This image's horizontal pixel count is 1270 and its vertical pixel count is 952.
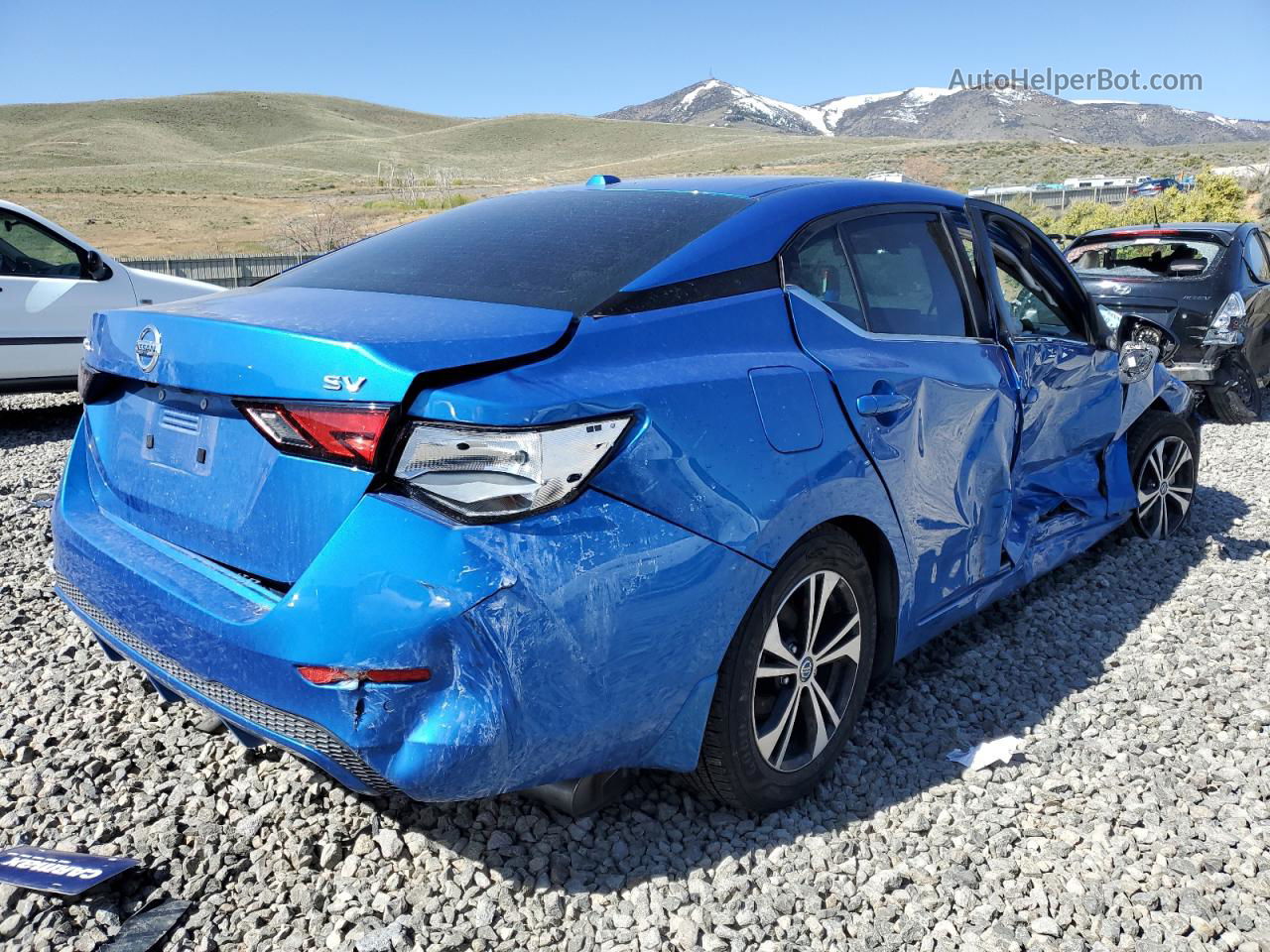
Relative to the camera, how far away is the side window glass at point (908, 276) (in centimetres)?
294

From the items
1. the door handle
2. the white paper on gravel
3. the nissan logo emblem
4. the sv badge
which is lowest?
the white paper on gravel

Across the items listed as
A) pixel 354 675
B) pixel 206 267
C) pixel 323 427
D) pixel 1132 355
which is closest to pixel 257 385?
pixel 323 427

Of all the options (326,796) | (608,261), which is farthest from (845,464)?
(326,796)

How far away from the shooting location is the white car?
24.6 feet

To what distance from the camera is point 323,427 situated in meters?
1.97

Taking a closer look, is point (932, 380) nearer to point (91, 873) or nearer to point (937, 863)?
point (937, 863)

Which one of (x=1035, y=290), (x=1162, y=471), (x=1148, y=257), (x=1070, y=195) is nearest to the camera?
(x=1035, y=290)

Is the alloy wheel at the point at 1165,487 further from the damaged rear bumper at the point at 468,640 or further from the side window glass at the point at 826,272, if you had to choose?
the damaged rear bumper at the point at 468,640

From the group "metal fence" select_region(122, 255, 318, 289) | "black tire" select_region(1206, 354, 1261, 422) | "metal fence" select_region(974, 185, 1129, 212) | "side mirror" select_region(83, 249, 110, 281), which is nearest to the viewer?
"side mirror" select_region(83, 249, 110, 281)

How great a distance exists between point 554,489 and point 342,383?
1.47 ft

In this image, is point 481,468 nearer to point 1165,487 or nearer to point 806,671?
point 806,671

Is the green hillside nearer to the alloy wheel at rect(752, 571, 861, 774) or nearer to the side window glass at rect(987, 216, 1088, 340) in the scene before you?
the side window glass at rect(987, 216, 1088, 340)

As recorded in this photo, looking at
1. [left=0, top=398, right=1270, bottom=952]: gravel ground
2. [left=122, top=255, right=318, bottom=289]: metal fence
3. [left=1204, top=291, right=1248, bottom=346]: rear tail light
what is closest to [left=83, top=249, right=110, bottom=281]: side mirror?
[left=0, top=398, right=1270, bottom=952]: gravel ground

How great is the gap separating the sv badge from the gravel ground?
1219 mm
